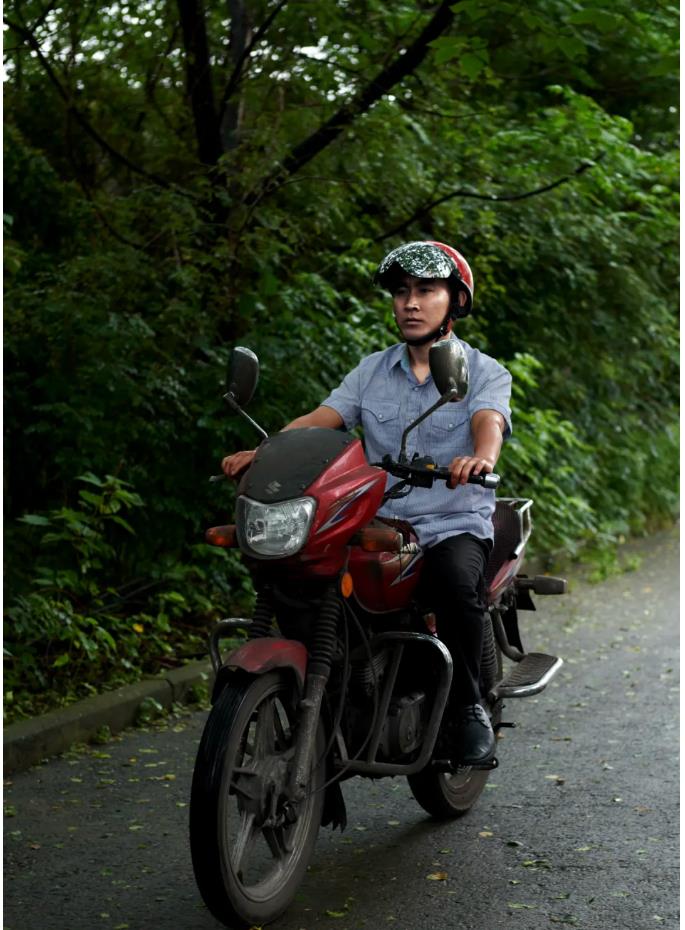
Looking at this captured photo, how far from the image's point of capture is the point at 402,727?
433 cm

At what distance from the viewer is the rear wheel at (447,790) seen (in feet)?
16.0

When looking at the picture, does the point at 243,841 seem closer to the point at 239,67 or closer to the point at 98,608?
the point at 98,608

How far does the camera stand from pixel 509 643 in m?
5.49

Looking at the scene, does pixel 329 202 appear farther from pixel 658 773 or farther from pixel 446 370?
pixel 446 370

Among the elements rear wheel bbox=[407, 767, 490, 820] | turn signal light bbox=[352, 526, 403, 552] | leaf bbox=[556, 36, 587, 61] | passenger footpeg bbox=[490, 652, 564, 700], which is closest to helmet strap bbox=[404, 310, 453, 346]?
turn signal light bbox=[352, 526, 403, 552]

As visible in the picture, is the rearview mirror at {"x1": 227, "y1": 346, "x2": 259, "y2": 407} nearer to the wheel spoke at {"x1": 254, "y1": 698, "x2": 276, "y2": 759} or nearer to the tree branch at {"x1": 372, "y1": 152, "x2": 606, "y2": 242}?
the wheel spoke at {"x1": 254, "y1": 698, "x2": 276, "y2": 759}

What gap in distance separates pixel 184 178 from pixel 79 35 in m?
1.23

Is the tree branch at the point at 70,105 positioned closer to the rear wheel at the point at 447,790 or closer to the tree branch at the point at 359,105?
the tree branch at the point at 359,105

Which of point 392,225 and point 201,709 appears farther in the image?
point 392,225

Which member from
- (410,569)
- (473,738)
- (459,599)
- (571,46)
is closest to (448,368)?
(410,569)

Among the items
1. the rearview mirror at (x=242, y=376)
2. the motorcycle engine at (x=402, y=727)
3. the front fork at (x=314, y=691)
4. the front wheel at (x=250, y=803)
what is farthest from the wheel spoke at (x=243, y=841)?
the rearview mirror at (x=242, y=376)

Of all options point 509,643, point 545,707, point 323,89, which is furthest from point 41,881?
point 323,89

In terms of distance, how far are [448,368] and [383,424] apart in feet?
2.99

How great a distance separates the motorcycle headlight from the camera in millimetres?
3822
